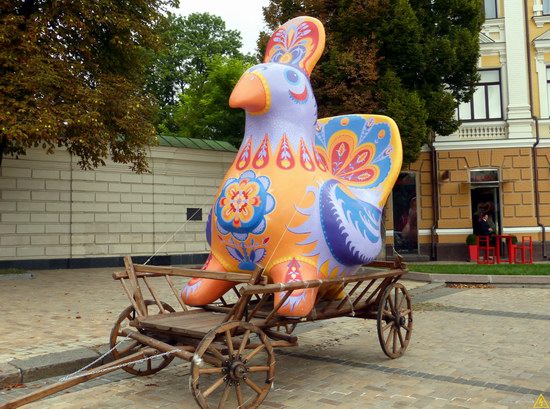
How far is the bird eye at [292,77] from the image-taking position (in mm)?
5234

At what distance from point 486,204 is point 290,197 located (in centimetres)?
1518

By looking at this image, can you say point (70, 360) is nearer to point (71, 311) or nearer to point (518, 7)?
point (71, 311)

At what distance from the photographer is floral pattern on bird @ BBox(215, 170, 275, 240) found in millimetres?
4785

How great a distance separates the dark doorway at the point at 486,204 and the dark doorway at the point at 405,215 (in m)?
1.95

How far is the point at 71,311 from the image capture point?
8242 mm

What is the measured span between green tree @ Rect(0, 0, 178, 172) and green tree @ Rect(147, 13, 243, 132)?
18.7 m

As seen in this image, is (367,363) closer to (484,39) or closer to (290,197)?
(290,197)

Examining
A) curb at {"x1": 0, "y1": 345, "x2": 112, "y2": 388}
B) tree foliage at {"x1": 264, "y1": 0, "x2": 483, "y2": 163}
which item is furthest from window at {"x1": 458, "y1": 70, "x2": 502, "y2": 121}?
curb at {"x1": 0, "y1": 345, "x2": 112, "y2": 388}

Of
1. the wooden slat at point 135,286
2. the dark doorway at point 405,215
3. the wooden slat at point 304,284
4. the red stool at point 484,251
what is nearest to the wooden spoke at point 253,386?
the wooden slat at point 304,284

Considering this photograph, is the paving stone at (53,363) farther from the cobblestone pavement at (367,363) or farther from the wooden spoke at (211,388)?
the wooden spoke at (211,388)

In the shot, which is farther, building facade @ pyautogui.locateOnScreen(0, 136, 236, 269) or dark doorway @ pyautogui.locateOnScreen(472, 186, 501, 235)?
dark doorway @ pyautogui.locateOnScreen(472, 186, 501, 235)

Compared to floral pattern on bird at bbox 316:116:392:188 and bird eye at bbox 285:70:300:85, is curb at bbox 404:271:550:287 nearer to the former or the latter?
floral pattern on bird at bbox 316:116:392:188

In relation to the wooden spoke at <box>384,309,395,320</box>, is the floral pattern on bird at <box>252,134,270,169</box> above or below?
above

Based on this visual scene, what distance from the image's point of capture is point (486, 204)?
18359 mm
